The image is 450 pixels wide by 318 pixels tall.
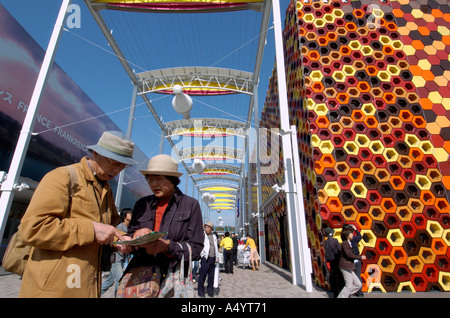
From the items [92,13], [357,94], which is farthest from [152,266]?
[92,13]

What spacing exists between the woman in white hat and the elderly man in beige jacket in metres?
0.26

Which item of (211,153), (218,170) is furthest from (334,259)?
(218,170)

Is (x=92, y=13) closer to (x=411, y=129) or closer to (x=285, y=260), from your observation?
(x=411, y=129)

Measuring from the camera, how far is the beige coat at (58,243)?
3.71 ft

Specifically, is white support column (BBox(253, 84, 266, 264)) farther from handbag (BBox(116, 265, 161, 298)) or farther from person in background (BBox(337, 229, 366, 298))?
handbag (BBox(116, 265, 161, 298))

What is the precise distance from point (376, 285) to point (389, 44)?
6.60 metres

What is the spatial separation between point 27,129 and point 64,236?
633 centimetres

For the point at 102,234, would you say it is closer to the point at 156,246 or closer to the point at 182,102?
the point at 156,246

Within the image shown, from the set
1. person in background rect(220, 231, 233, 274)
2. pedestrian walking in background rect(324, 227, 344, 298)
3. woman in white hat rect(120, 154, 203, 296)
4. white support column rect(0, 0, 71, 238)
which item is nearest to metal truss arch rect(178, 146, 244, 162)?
person in background rect(220, 231, 233, 274)

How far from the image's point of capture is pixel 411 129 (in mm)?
6469

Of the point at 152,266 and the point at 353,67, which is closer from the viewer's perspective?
the point at 152,266

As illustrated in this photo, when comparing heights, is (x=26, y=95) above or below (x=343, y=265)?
above

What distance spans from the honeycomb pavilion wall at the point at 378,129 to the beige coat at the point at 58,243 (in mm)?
5331

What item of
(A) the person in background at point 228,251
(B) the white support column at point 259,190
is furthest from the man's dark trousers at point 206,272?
(B) the white support column at point 259,190
